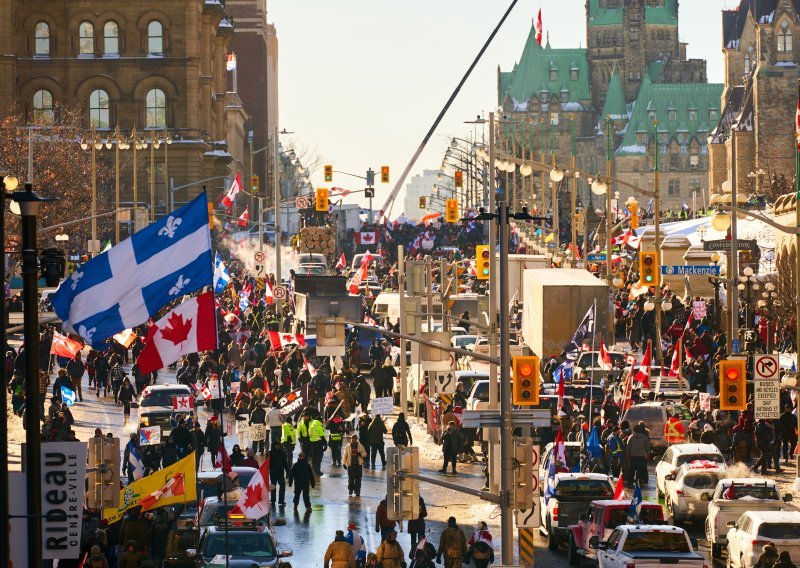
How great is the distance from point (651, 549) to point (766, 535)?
207 cm

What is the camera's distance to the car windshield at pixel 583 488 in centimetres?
2980

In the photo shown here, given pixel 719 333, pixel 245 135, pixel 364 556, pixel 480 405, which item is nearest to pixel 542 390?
pixel 480 405

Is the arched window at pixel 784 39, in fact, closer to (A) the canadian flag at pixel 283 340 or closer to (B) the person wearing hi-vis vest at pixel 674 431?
(A) the canadian flag at pixel 283 340

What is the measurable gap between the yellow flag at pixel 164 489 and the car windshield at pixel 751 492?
860 centimetres

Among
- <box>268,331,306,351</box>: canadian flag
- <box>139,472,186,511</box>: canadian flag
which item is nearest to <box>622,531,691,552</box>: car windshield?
<box>139,472,186,511</box>: canadian flag

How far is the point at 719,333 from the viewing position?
2095 inches

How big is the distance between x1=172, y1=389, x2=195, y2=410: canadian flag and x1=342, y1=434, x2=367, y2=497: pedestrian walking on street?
5.81 metres

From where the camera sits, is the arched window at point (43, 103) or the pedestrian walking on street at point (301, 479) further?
the arched window at point (43, 103)

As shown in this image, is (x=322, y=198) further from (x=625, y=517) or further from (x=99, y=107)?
(x=625, y=517)

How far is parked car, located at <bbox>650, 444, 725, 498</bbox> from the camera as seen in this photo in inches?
1308

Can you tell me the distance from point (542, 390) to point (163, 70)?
7944 cm

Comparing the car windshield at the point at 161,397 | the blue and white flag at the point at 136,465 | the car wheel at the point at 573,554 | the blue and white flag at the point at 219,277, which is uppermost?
the blue and white flag at the point at 219,277

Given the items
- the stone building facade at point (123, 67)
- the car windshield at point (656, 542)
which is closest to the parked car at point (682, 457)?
the car windshield at point (656, 542)

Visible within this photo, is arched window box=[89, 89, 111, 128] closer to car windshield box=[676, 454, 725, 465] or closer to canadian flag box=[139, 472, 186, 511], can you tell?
car windshield box=[676, 454, 725, 465]
